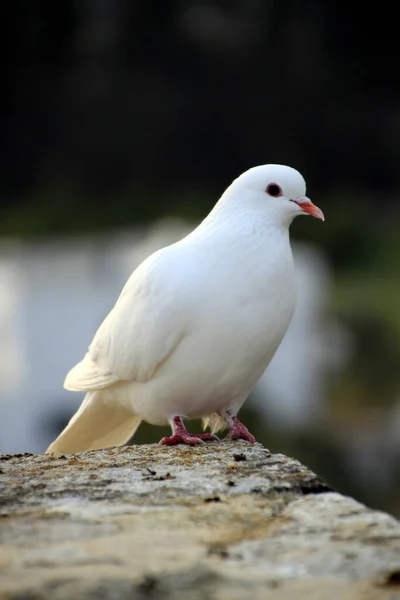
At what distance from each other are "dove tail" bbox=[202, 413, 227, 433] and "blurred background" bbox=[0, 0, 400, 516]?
13321 millimetres

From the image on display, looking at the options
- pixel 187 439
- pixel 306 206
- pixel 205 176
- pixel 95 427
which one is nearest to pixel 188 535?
pixel 187 439

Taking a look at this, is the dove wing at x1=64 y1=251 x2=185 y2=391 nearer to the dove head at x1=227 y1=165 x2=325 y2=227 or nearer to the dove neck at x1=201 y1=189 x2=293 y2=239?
the dove neck at x1=201 y1=189 x2=293 y2=239

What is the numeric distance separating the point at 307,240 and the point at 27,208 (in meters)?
14.4

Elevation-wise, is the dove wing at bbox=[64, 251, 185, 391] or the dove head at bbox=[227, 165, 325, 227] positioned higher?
the dove head at bbox=[227, 165, 325, 227]

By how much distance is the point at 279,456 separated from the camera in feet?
19.2

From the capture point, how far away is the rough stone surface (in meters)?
4.02

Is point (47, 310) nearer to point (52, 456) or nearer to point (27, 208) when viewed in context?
point (27, 208)

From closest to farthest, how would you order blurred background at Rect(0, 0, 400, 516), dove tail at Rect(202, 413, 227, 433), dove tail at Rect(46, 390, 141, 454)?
dove tail at Rect(202, 413, 227, 433)
dove tail at Rect(46, 390, 141, 454)
blurred background at Rect(0, 0, 400, 516)

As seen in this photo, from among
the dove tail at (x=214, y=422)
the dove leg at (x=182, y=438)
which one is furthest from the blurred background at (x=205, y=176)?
the dove leg at (x=182, y=438)

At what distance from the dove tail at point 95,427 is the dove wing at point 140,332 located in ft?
0.57

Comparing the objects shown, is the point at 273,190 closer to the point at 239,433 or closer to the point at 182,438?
the point at 239,433

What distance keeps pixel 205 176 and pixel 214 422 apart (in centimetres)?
5098

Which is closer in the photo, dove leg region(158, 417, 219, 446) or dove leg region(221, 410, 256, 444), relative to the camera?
dove leg region(158, 417, 219, 446)

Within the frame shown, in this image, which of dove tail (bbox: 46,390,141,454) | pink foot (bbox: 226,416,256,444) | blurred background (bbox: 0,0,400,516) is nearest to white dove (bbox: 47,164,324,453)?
pink foot (bbox: 226,416,256,444)
